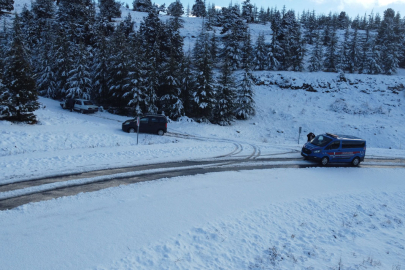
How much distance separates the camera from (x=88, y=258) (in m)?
6.30

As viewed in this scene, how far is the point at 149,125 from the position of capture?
25.3 m

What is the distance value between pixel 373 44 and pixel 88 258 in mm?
68964

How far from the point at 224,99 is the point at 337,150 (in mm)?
20542

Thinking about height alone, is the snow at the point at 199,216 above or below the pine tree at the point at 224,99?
below

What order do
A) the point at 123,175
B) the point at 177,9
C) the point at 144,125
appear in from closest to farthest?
the point at 123,175
the point at 144,125
the point at 177,9

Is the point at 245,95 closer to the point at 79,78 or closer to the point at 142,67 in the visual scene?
the point at 142,67

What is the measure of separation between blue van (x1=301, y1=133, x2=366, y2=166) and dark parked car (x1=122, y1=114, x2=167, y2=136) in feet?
45.7

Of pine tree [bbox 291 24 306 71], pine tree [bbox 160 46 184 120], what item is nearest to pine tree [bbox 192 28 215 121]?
pine tree [bbox 160 46 184 120]

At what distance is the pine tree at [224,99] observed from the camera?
36.2 m

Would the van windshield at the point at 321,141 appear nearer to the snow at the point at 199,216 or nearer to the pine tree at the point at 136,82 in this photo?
the snow at the point at 199,216

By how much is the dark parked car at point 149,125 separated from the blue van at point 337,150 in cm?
1392

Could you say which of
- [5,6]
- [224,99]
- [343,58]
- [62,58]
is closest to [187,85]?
[224,99]

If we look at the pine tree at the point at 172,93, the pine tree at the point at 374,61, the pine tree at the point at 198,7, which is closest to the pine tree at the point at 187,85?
the pine tree at the point at 172,93

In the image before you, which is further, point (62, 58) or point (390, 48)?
point (390, 48)
